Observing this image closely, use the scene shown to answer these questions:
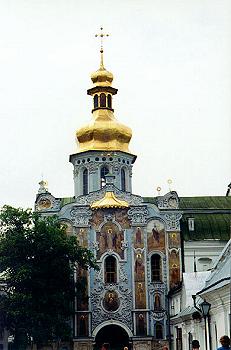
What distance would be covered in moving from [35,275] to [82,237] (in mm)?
6905

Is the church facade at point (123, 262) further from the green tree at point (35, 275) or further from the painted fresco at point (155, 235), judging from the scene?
the green tree at point (35, 275)

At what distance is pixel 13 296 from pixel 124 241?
9.55 meters

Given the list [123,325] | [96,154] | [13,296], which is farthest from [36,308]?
[96,154]

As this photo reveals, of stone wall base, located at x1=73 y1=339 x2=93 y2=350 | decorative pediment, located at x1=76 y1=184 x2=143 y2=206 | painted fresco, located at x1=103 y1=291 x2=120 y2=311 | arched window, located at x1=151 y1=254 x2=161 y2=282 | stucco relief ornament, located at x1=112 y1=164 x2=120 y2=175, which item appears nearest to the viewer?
stone wall base, located at x1=73 y1=339 x2=93 y2=350

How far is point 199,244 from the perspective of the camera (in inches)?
1816

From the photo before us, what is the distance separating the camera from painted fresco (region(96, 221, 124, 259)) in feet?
146

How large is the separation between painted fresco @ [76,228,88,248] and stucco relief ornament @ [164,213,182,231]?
531cm

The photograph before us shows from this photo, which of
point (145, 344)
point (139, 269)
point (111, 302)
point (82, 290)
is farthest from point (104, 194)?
point (145, 344)

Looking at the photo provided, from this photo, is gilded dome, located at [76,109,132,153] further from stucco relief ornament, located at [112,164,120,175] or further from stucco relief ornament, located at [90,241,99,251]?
stucco relief ornament, located at [90,241,99,251]

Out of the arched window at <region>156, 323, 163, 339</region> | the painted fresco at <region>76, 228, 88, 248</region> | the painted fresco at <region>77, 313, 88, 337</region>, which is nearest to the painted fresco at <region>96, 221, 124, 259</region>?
the painted fresco at <region>76, 228, 88, 248</region>

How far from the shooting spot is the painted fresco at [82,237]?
44.4 metres

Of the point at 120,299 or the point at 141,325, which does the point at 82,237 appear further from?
the point at 141,325

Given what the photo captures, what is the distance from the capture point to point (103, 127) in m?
49.7

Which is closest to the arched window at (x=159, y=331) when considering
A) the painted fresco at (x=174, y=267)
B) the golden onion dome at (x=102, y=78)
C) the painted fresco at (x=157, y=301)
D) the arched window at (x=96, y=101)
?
the painted fresco at (x=157, y=301)
